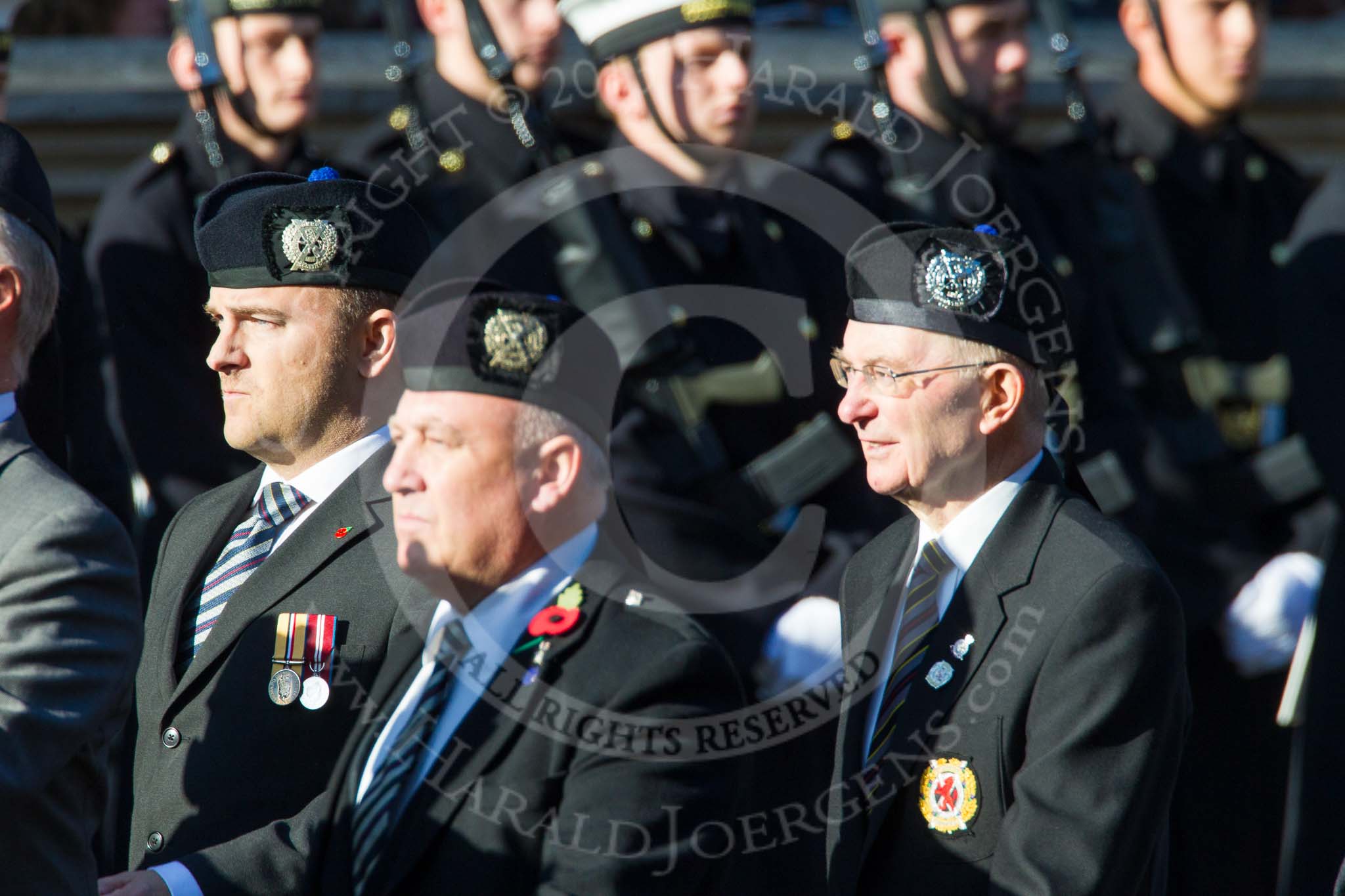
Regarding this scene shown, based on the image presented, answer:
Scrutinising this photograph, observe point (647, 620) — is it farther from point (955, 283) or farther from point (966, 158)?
point (966, 158)

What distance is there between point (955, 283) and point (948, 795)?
82 cm

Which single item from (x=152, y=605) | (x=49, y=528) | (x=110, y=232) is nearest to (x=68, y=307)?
(x=110, y=232)

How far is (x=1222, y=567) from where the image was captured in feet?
17.6

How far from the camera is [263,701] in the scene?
10.5 feet

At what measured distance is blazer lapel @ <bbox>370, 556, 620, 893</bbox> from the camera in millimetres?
2998

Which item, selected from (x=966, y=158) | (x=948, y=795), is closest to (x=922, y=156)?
(x=966, y=158)

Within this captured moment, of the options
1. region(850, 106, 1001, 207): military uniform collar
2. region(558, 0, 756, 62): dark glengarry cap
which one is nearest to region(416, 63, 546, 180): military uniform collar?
region(558, 0, 756, 62): dark glengarry cap

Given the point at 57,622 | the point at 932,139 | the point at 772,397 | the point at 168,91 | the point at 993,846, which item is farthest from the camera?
the point at 168,91

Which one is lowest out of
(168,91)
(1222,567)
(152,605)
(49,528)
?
(1222,567)

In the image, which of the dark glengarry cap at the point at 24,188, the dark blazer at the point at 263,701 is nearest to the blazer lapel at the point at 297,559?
the dark blazer at the point at 263,701

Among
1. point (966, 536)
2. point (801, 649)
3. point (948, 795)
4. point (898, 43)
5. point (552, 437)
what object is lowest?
point (801, 649)

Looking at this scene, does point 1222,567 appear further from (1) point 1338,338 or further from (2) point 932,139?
(2) point 932,139

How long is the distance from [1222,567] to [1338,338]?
0.75 m

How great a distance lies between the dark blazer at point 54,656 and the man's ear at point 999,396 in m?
1.35
